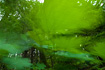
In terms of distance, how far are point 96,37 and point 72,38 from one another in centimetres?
31

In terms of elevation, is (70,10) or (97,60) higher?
(70,10)

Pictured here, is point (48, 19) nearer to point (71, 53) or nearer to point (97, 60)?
point (71, 53)

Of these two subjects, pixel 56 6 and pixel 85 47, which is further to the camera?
pixel 85 47

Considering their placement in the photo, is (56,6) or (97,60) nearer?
(56,6)

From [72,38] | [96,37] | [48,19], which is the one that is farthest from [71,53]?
[96,37]

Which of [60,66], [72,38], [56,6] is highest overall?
[56,6]

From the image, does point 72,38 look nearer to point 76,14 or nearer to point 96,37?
point 76,14

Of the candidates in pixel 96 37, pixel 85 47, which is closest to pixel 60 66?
pixel 85 47

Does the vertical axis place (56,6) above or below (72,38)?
above

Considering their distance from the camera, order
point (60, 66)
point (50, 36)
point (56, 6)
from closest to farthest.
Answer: point (56, 6)
point (50, 36)
point (60, 66)

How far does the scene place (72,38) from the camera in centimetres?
48

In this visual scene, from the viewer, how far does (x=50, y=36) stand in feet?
1.64

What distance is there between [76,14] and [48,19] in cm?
10

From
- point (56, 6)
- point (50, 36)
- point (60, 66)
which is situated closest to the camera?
point (56, 6)
